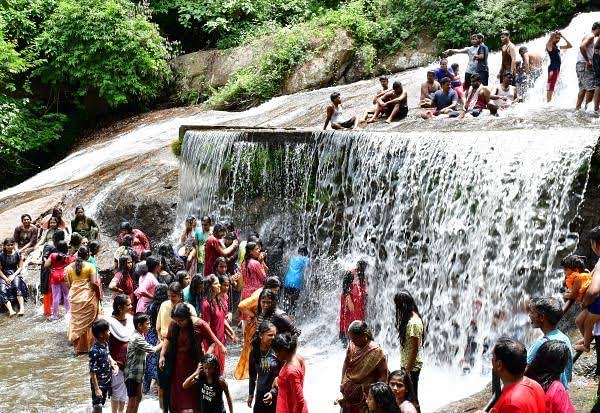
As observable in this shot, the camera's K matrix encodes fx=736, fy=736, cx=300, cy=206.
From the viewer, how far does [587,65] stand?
1215 cm

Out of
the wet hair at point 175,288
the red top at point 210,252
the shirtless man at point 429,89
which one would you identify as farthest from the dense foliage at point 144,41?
the wet hair at point 175,288

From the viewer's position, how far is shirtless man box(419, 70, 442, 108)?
1491 cm

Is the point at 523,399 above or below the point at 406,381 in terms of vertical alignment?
above

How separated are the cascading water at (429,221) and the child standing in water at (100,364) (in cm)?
234

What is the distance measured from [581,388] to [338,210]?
6393 mm

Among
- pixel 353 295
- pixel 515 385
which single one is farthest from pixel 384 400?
pixel 353 295

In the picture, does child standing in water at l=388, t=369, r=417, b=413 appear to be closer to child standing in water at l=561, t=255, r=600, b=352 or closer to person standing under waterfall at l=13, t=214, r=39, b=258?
child standing in water at l=561, t=255, r=600, b=352

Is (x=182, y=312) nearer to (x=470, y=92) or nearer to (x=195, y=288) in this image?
(x=195, y=288)

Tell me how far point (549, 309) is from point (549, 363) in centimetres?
67

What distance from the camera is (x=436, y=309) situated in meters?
10.1

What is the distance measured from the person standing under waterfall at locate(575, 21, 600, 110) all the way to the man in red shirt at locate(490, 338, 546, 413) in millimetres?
8976

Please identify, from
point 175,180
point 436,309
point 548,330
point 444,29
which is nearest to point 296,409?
point 548,330

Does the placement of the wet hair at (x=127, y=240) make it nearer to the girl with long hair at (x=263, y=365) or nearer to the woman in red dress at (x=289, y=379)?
the girl with long hair at (x=263, y=365)

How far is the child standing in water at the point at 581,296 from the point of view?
21.1 ft
